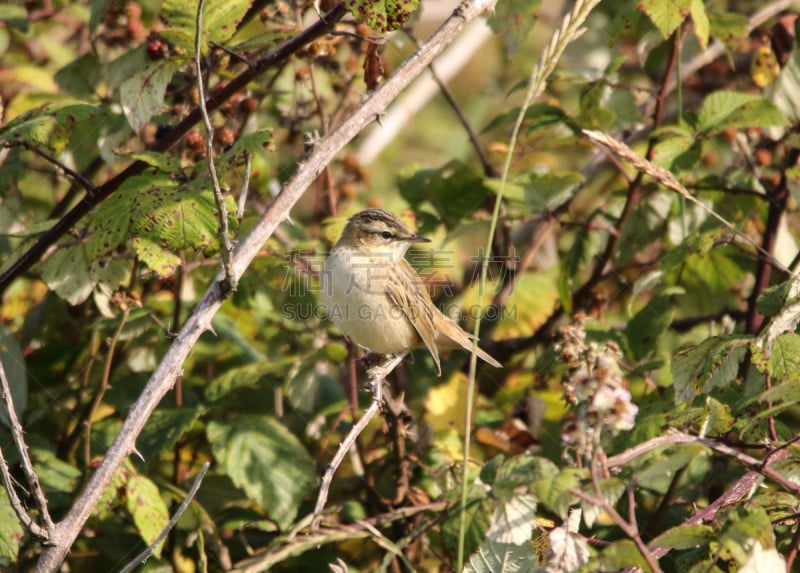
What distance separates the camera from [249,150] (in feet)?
9.20

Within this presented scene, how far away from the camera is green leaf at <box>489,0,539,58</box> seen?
369 cm

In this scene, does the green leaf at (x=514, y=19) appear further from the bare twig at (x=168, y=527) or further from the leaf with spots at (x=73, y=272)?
the bare twig at (x=168, y=527)

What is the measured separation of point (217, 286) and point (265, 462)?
128 centimetres

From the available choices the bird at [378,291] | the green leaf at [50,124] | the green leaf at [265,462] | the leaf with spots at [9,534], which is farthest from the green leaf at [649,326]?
the leaf with spots at [9,534]

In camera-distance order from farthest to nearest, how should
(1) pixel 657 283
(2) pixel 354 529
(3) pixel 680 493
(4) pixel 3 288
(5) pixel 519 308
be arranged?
(5) pixel 519 308
(1) pixel 657 283
(3) pixel 680 493
(4) pixel 3 288
(2) pixel 354 529

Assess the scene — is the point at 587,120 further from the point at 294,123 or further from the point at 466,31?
the point at 466,31

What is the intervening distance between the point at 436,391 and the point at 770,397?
2357mm

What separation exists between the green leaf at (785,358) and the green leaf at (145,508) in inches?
85.2

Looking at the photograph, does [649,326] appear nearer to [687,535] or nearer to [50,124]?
[687,535]

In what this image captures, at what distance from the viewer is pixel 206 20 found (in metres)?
3.16

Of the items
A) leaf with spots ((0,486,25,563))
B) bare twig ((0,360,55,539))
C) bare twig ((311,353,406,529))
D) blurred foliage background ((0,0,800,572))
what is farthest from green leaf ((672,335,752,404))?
leaf with spots ((0,486,25,563))

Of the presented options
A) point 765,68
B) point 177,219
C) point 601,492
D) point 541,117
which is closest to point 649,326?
point 541,117

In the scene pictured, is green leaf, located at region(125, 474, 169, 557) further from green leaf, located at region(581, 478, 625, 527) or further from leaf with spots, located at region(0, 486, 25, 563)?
green leaf, located at region(581, 478, 625, 527)

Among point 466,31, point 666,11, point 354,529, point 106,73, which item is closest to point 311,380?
point 106,73
